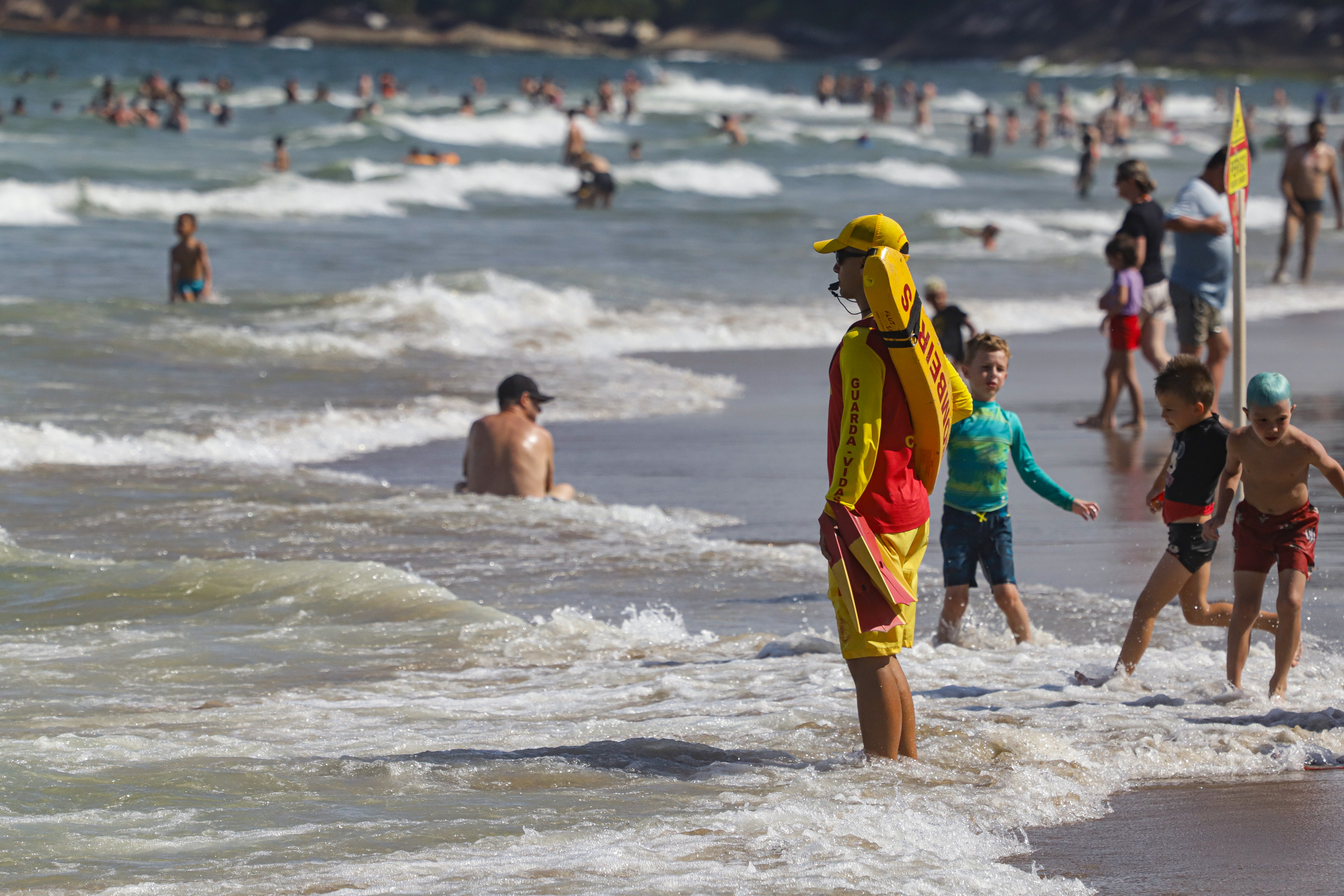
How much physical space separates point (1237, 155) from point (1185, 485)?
1923mm

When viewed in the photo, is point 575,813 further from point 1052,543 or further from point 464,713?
point 1052,543

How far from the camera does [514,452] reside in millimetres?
9305

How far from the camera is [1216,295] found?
10.2 meters

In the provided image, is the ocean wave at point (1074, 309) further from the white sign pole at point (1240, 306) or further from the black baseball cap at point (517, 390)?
the white sign pole at point (1240, 306)

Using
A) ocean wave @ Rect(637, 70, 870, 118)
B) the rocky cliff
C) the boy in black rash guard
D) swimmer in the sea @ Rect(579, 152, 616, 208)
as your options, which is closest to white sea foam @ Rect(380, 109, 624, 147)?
ocean wave @ Rect(637, 70, 870, 118)

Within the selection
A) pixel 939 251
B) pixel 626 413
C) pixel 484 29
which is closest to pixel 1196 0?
pixel 484 29

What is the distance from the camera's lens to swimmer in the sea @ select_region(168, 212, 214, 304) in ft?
56.3

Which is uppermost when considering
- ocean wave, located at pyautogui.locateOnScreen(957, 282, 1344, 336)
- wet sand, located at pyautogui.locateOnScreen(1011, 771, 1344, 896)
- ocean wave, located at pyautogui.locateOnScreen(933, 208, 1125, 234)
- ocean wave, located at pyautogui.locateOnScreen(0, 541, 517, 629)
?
ocean wave, located at pyautogui.locateOnScreen(933, 208, 1125, 234)

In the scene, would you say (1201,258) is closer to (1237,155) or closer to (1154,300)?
(1154,300)

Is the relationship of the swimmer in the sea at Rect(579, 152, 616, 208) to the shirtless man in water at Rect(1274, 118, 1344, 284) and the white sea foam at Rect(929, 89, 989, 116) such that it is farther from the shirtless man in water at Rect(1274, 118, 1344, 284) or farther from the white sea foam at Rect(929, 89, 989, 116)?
the white sea foam at Rect(929, 89, 989, 116)

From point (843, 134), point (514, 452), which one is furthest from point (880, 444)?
point (843, 134)

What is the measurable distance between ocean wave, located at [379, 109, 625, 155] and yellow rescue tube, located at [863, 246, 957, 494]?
43387mm

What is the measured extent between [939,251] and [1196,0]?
94811 mm

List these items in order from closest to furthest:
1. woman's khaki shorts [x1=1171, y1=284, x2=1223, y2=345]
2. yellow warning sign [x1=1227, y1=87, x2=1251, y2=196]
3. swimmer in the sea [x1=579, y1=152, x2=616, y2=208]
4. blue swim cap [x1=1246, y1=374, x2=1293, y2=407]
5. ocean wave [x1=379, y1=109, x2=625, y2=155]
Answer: blue swim cap [x1=1246, y1=374, x2=1293, y2=407] → yellow warning sign [x1=1227, y1=87, x2=1251, y2=196] → woman's khaki shorts [x1=1171, y1=284, x2=1223, y2=345] → swimmer in the sea [x1=579, y1=152, x2=616, y2=208] → ocean wave [x1=379, y1=109, x2=625, y2=155]
